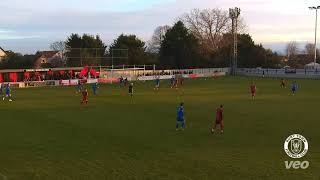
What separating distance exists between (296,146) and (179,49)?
276ft

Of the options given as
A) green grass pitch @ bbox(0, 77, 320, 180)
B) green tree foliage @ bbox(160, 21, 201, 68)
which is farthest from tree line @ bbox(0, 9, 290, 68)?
green grass pitch @ bbox(0, 77, 320, 180)

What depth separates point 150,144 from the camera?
63.0 ft

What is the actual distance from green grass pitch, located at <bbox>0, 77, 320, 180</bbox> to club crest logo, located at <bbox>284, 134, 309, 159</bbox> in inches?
10.7

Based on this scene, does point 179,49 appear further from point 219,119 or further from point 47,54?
point 219,119

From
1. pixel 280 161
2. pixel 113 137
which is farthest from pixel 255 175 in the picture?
pixel 113 137

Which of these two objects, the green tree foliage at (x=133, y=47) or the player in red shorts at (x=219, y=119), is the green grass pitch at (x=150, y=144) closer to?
the player in red shorts at (x=219, y=119)

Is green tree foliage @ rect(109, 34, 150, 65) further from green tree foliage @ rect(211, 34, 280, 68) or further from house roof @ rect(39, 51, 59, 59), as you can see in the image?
house roof @ rect(39, 51, 59, 59)

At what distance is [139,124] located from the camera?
25.0m

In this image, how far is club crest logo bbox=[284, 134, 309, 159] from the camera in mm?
16888

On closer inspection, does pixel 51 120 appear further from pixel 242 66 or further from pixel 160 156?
pixel 242 66

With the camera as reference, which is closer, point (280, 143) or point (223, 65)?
point (280, 143)

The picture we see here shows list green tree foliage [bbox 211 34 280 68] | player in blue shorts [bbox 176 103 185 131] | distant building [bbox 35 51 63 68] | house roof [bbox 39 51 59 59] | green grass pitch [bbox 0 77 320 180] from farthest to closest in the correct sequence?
house roof [bbox 39 51 59 59], distant building [bbox 35 51 63 68], green tree foliage [bbox 211 34 280 68], player in blue shorts [bbox 176 103 185 131], green grass pitch [bbox 0 77 320 180]

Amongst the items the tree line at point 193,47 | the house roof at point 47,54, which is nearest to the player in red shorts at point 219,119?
the tree line at point 193,47

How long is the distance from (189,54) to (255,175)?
87.7 meters
